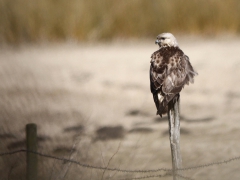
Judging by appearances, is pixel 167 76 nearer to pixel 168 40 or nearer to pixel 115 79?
pixel 168 40

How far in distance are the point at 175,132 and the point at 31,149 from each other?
113 centimetres

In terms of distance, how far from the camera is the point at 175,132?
14.4 ft

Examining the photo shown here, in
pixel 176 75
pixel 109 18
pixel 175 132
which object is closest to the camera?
pixel 175 132

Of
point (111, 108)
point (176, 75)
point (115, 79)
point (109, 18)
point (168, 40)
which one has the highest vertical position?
point (168, 40)

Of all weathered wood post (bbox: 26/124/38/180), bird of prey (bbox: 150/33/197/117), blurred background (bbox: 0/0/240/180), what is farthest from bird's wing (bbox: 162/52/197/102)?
blurred background (bbox: 0/0/240/180)

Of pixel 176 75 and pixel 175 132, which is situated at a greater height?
pixel 176 75

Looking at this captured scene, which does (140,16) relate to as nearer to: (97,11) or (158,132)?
(97,11)

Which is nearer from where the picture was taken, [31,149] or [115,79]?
[31,149]

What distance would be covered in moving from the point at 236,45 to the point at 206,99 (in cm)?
222

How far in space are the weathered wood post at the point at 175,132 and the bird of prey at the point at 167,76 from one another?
2.3 inches

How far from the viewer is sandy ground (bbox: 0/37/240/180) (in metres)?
6.03

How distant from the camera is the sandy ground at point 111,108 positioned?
6027 millimetres

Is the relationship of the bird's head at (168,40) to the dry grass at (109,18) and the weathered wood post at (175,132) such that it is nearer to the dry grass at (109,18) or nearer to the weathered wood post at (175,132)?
the weathered wood post at (175,132)

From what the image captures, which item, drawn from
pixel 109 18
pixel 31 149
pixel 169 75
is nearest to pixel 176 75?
pixel 169 75
